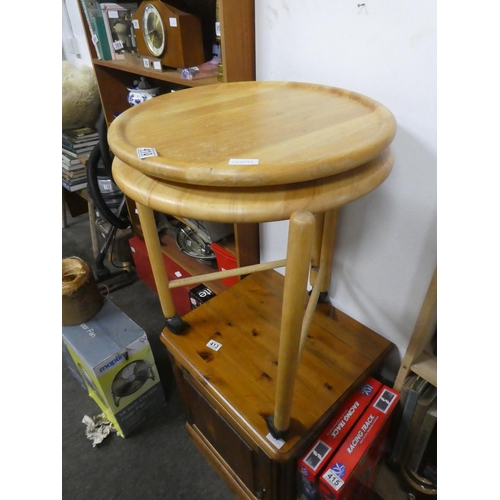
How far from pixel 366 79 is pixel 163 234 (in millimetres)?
1111

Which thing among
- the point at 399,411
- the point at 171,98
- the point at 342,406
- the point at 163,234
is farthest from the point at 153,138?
the point at 163,234

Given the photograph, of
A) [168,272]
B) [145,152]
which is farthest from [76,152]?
[145,152]

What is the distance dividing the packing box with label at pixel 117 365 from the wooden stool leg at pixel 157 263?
0.25 metres

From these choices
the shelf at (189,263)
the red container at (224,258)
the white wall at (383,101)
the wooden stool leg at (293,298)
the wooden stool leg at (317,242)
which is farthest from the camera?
the shelf at (189,263)

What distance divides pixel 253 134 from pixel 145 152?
0.16 meters

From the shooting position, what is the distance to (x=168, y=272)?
4.70 ft

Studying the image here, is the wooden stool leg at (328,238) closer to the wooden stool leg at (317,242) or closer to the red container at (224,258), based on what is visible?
the wooden stool leg at (317,242)

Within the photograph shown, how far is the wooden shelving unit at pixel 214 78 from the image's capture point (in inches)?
29.4

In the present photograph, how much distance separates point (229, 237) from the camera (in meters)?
1.22

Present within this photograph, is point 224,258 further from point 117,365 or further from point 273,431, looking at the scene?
point 273,431

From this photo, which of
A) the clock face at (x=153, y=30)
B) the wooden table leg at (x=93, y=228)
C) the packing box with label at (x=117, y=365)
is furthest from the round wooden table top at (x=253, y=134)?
the wooden table leg at (x=93, y=228)

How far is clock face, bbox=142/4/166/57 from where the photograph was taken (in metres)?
0.97

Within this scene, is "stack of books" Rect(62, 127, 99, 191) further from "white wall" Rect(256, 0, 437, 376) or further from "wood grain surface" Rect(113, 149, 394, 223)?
"wood grain surface" Rect(113, 149, 394, 223)

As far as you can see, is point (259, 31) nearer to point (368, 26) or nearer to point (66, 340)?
point (368, 26)
